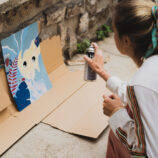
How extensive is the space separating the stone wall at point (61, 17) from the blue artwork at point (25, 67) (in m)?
0.08

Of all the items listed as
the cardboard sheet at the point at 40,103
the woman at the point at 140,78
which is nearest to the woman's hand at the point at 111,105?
the woman at the point at 140,78

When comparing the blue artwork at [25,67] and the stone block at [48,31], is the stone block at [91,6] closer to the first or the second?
the stone block at [48,31]

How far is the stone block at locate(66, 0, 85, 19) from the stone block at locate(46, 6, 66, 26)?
8cm

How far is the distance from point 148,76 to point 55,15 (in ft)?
5.35

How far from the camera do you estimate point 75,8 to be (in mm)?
A: 2777

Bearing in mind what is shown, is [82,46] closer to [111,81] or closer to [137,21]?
[111,81]

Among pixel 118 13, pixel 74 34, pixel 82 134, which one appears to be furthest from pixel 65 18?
pixel 118 13

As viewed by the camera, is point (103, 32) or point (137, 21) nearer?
point (137, 21)

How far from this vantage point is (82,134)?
1881mm

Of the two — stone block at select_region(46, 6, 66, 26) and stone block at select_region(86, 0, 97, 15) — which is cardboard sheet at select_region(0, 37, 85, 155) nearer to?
stone block at select_region(46, 6, 66, 26)

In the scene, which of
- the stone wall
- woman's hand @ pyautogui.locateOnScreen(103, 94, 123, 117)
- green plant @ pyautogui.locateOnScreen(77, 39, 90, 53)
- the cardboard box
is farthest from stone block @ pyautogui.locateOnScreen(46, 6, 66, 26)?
woman's hand @ pyautogui.locateOnScreen(103, 94, 123, 117)

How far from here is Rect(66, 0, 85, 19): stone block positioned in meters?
2.69

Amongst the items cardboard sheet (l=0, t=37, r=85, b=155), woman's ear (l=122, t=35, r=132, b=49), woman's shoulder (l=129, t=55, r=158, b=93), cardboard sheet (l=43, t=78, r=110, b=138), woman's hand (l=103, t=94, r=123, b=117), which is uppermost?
woman's ear (l=122, t=35, r=132, b=49)

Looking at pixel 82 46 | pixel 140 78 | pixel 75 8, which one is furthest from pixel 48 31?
pixel 140 78
